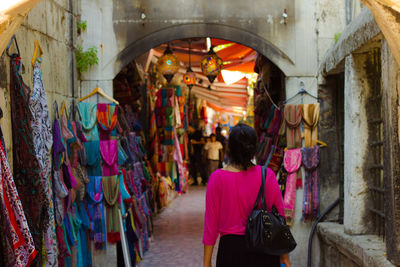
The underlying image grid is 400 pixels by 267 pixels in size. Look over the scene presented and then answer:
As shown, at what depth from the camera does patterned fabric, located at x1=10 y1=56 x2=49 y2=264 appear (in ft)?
12.4

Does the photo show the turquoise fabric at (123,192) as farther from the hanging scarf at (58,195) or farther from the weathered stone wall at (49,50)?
the hanging scarf at (58,195)

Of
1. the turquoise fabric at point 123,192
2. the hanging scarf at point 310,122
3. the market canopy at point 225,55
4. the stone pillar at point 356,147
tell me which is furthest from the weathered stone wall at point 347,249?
the market canopy at point 225,55

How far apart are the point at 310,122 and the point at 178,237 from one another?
368 centimetres

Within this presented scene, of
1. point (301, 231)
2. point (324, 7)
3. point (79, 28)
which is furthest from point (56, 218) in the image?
point (324, 7)

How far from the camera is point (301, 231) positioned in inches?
238

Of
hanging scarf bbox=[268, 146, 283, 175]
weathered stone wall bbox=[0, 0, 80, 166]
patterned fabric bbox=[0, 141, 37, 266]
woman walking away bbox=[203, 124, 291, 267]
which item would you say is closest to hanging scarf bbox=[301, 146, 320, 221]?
hanging scarf bbox=[268, 146, 283, 175]

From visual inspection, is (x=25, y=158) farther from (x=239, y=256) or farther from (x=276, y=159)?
(x=276, y=159)

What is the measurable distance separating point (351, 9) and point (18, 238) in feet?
15.5

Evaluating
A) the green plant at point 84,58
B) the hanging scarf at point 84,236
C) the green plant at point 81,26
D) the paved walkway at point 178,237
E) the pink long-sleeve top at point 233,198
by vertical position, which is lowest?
the paved walkway at point 178,237

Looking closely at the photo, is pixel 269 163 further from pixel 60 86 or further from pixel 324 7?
pixel 60 86

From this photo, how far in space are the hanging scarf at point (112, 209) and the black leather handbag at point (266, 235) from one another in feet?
11.1

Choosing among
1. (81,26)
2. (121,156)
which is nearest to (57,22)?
(81,26)

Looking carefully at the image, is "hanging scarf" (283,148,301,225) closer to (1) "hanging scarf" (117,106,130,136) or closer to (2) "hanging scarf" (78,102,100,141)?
Result: (1) "hanging scarf" (117,106,130,136)

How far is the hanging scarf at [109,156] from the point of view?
5852 millimetres
